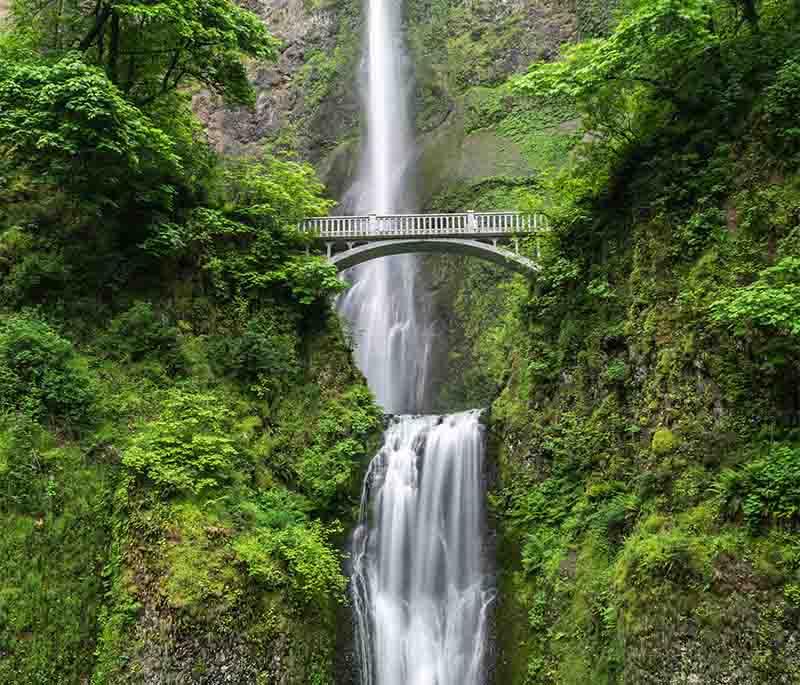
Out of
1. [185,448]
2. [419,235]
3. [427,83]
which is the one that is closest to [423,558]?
[185,448]

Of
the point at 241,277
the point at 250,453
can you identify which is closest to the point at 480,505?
the point at 250,453

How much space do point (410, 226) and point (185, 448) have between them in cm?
1046

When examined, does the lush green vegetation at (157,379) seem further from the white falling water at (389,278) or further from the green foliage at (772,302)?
the green foliage at (772,302)

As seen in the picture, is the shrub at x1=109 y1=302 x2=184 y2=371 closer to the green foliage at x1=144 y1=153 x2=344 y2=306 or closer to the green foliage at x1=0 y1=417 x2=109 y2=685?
the green foliage at x1=144 y1=153 x2=344 y2=306

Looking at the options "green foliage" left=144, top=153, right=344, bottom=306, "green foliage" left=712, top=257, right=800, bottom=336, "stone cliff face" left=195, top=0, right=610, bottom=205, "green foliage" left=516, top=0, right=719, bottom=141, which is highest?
"stone cliff face" left=195, top=0, right=610, bottom=205

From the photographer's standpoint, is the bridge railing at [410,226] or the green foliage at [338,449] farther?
the bridge railing at [410,226]

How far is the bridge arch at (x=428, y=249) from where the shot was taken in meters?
19.5

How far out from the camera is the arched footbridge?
1961 cm

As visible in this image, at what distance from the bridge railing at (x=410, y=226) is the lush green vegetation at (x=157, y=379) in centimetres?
84

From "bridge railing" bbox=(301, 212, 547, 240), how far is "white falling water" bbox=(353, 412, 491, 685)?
5414mm

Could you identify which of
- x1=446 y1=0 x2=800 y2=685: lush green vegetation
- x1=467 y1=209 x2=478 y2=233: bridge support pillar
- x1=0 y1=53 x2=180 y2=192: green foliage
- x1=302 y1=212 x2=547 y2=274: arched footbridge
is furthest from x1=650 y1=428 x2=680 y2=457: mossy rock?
x1=0 y1=53 x2=180 y2=192: green foliage

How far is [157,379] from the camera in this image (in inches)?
544

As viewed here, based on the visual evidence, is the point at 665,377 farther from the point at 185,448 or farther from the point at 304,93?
the point at 304,93

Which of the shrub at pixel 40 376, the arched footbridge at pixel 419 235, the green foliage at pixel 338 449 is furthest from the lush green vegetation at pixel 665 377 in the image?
the shrub at pixel 40 376
